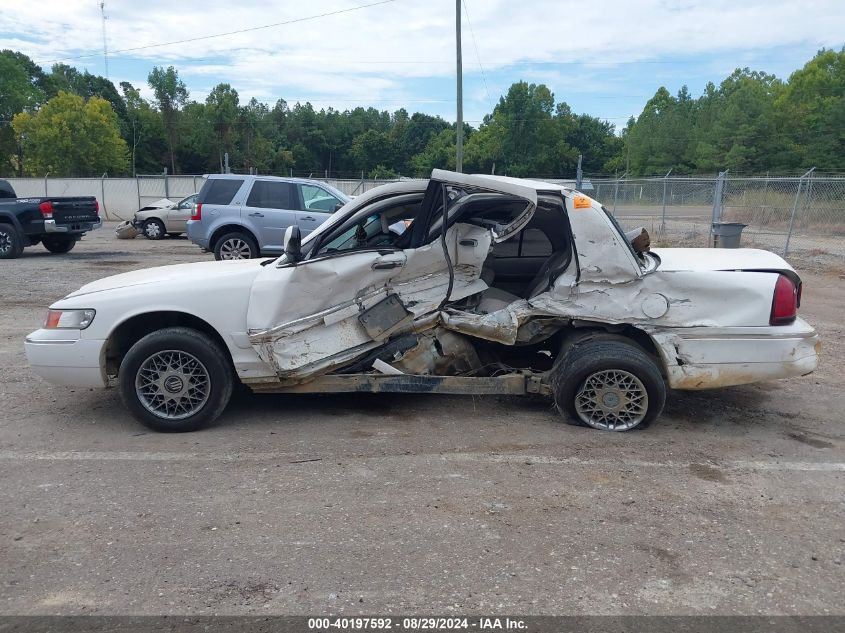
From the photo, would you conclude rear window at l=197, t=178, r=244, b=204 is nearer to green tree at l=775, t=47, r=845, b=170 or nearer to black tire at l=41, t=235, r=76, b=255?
black tire at l=41, t=235, r=76, b=255

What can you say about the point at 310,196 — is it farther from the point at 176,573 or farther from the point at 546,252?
the point at 176,573

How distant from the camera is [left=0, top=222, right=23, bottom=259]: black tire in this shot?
586 inches

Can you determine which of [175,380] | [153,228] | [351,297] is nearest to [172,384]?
[175,380]

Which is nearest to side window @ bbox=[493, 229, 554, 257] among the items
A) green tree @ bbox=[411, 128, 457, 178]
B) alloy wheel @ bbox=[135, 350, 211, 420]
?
alloy wheel @ bbox=[135, 350, 211, 420]

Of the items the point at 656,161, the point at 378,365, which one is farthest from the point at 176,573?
the point at 656,161

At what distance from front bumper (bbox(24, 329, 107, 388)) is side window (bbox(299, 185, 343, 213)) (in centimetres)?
862

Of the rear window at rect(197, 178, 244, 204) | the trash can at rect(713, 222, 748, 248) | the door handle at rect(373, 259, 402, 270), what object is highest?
the rear window at rect(197, 178, 244, 204)

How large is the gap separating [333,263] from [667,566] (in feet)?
9.23

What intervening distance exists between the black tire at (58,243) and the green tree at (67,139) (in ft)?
123

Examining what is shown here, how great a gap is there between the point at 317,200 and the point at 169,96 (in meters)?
56.6

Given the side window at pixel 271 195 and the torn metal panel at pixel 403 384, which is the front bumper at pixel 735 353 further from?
the side window at pixel 271 195

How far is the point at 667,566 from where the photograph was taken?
3090 millimetres

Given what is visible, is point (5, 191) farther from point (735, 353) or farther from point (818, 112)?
point (818, 112)

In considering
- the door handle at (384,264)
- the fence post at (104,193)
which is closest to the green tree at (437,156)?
the fence post at (104,193)
